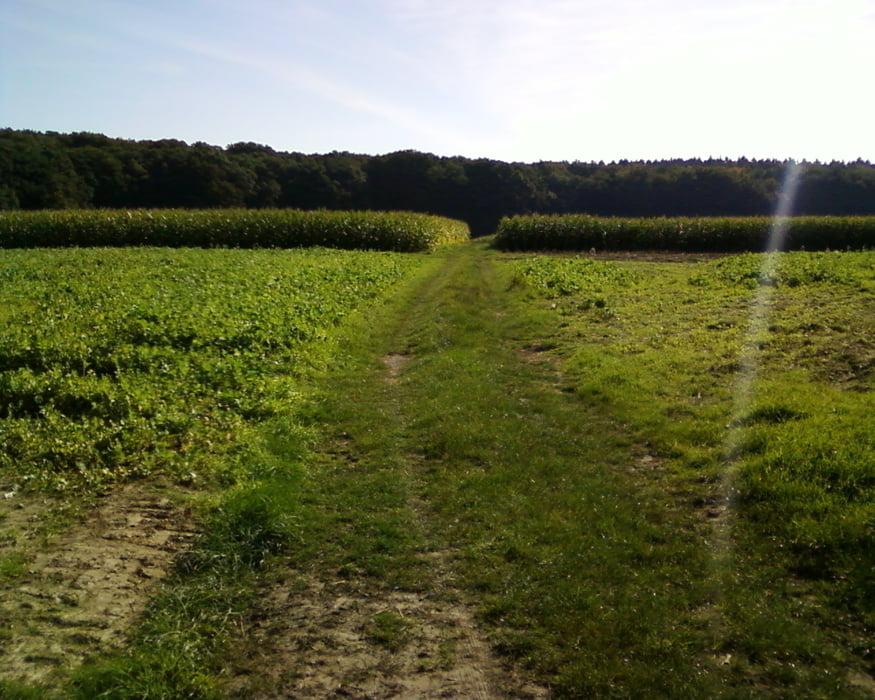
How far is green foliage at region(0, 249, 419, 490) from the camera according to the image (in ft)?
22.9

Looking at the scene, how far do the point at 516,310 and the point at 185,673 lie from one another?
14359mm

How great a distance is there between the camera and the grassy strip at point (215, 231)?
40.2m

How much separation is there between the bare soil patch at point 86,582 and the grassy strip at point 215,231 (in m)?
35.6

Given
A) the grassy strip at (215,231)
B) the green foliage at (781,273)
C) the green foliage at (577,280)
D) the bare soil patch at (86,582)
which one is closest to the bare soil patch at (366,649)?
the bare soil patch at (86,582)

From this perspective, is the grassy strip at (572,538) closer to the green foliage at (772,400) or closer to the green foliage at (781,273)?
the green foliage at (772,400)

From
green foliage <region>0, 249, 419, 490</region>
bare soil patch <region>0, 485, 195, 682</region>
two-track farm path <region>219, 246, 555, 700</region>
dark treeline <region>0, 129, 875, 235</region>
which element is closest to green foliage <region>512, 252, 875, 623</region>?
two-track farm path <region>219, 246, 555, 700</region>

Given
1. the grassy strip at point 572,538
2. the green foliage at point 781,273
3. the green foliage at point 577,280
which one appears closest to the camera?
the grassy strip at point 572,538

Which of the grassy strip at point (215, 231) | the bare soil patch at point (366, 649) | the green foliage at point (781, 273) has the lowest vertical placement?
the bare soil patch at point (366, 649)

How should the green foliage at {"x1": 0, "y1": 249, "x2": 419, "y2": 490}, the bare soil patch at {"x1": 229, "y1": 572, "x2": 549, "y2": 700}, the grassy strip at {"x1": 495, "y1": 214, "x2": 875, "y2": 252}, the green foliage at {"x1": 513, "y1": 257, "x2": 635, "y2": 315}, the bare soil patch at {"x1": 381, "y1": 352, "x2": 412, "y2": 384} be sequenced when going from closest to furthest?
the bare soil patch at {"x1": 229, "y1": 572, "x2": 549, "y2": 700} → the green foliage at {"x1": 0, "y1": 249, "x2": 419, "y2": 490} → the bare soil patch at {"x1": 381, "y1": 352, "x2": 412, "y2": 384} → the green foliage at {"x1": 513, "y1": 257, "x2": 635, "y2": 315} → the grassy strip at {"x1": 495, "y1": 214, "x2": 875, "y2": 252}

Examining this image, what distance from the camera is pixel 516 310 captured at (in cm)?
1752

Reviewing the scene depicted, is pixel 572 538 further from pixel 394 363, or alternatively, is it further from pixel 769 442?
pixel 394 363

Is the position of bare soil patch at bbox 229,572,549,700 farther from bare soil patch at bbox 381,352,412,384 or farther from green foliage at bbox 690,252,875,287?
green foliage at bbox 690,252,875,287

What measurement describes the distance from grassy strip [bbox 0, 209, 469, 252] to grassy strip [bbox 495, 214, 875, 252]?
7.69 meters

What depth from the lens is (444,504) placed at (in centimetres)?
638
